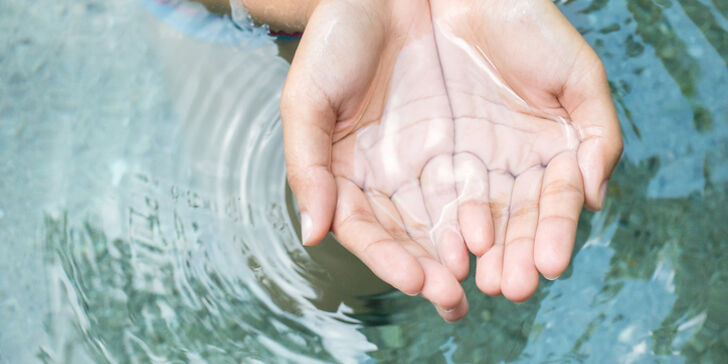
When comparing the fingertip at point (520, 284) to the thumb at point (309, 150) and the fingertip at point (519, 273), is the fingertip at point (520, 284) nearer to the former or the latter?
the fingertip at point (519, 273)

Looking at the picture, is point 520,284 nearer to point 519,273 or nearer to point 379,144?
point 519,273

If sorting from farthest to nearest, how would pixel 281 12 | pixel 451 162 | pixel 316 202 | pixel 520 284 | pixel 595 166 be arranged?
pixel 281 12, pixel 451 162, pixel 595 166, pixel 316 202, pixel 520 284

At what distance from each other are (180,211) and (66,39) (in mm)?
1082

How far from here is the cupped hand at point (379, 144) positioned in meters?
1.60

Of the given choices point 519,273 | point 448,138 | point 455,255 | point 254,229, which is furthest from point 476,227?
point 254,229

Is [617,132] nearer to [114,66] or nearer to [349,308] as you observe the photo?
[349,308]

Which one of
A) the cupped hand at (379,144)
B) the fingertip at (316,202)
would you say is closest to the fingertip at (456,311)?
the cupped hand at (379,144)

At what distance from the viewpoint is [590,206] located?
5.78 ft

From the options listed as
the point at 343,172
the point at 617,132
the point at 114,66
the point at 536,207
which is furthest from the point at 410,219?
the point at 114,66

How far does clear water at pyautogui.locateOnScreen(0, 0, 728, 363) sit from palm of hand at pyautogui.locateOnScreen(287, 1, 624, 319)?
21.4 inches

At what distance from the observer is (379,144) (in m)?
1.94

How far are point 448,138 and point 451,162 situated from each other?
0.09 metres

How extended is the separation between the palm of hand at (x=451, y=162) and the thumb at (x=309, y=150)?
0.05m

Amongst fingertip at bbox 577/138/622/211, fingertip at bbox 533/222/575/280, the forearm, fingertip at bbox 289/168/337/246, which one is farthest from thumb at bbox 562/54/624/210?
the forearm
